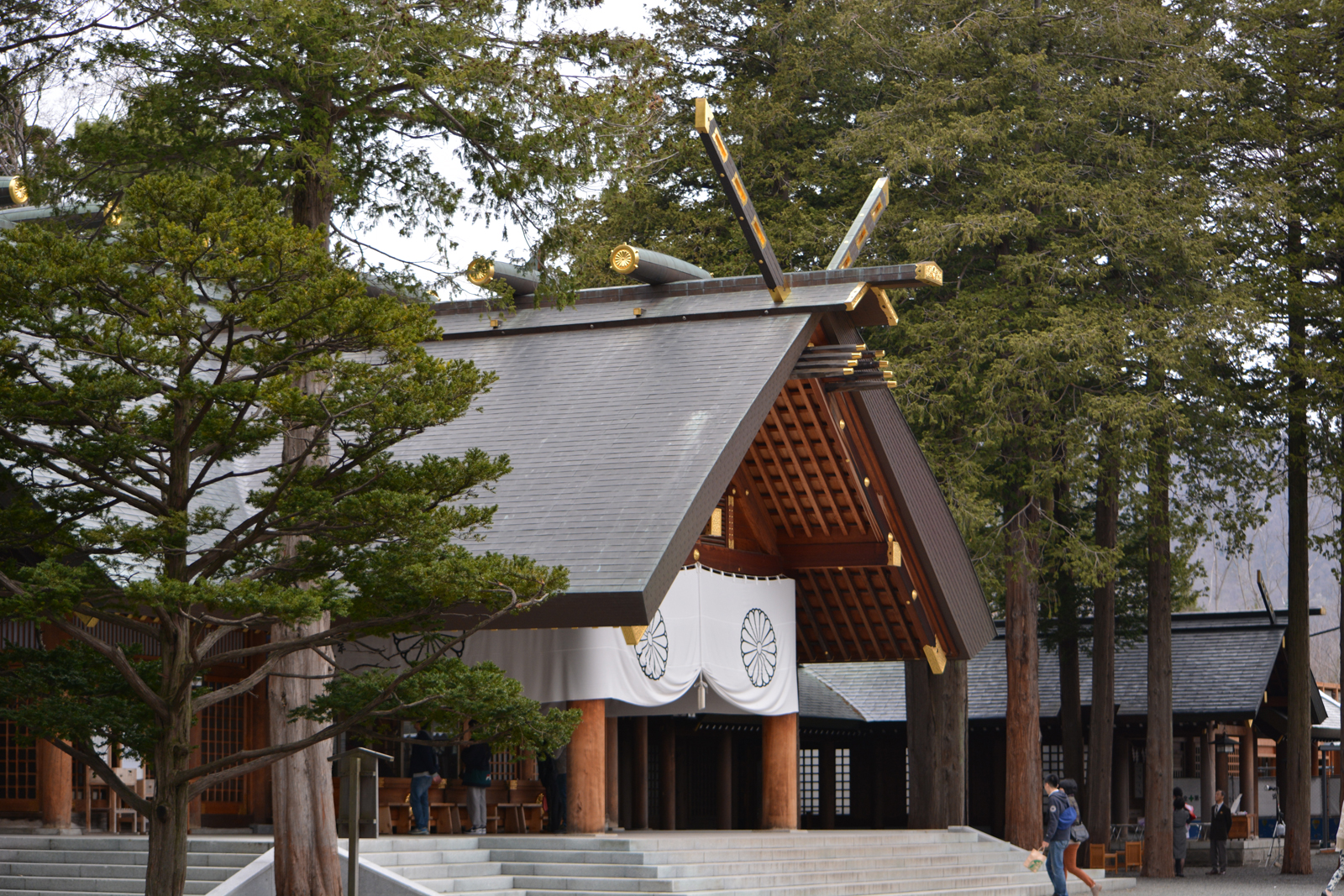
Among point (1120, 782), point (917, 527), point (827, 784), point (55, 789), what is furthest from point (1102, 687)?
point (55, 789)

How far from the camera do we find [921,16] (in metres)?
22.9

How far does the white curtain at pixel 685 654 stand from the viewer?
45.6 feet

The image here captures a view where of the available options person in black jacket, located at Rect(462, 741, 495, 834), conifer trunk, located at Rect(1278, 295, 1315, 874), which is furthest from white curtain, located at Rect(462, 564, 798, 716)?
conifer trunk, located at Rect(1278, 295, 1315, 874)

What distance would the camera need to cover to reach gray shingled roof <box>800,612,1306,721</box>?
25844mm

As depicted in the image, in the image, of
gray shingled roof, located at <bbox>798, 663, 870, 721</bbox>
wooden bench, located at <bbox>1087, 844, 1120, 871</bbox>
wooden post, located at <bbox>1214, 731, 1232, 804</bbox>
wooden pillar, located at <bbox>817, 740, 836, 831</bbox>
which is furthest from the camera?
wooden post, located at <bbox>1214, 731, 1232, 804</bbox>

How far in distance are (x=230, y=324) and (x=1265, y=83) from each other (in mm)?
19330

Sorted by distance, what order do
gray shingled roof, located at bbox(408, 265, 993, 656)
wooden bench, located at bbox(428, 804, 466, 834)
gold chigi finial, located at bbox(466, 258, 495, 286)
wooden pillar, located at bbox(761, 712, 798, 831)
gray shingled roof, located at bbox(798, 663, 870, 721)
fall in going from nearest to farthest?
1. gold chigi finial, located at bbox(466, 258, 495, 286)
2. gray shingled roof, located at bbox(408, 265, 993, 656)
3. wooden bench, located at bbox(428, 804, 466, 834)
4. wooden pillar, located at bbox(761, 712, 798, 831)
5. gray shingled roof, located at bbox(798, 663, 870, 721)

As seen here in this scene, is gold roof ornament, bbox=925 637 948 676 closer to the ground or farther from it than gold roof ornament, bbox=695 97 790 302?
closer to the ground

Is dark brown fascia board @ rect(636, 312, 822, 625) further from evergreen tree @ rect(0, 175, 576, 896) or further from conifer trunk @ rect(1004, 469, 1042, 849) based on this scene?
conifer trunk @ rect(1004, 469, 1042, 849)

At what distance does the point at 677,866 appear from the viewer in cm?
1260

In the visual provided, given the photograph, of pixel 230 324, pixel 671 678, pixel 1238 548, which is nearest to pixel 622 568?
pixel 671 678

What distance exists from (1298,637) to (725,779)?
903cm

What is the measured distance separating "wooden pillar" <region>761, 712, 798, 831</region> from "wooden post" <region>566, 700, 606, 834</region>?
2.98 metres

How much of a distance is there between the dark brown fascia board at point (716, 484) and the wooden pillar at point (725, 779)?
926 centimetres
